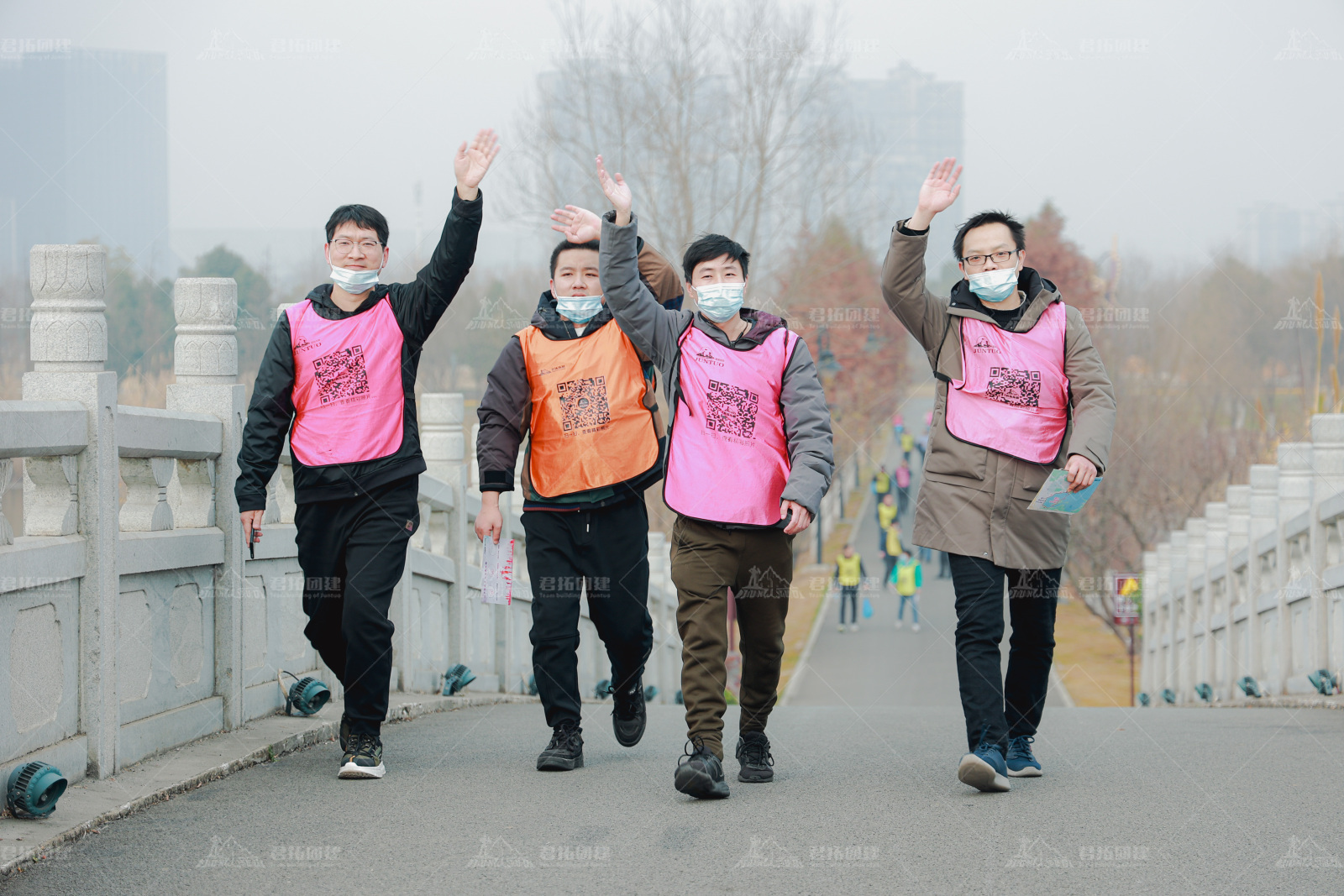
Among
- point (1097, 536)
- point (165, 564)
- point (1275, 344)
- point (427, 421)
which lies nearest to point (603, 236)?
point (165, 564)

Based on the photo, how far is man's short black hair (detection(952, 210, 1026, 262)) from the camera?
4973 millimetres

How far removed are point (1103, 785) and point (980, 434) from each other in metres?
1.33

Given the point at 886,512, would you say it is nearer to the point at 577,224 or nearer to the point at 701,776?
the point at 577,224

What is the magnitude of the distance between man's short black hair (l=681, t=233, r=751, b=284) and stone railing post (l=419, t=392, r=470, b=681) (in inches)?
167

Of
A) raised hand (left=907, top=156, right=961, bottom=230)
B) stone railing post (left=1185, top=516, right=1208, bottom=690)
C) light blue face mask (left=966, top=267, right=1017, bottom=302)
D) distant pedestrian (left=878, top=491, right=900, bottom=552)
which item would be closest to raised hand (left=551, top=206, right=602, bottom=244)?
raised hand (left=907, top=156, right=961, bottom=230)

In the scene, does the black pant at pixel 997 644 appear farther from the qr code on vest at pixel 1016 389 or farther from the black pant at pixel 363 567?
the black pant at pixel 363 567

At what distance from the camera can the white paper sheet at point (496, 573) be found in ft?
17.3

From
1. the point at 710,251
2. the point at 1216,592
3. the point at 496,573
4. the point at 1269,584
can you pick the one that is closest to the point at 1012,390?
the point at 710,251

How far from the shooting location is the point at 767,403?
476cm

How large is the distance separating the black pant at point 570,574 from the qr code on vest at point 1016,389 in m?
1.38

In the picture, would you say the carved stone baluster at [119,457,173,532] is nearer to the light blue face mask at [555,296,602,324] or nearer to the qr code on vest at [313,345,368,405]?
the qr code on vest at [313,345,368,405]

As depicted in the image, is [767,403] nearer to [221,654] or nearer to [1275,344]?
[221,654]

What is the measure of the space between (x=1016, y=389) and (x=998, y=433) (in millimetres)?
181

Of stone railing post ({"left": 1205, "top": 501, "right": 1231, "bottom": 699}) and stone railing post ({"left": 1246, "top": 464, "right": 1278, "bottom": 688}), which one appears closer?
stone railing post ({"left": 1246, "top": 464, "right": 1278, "bottom": 688})
